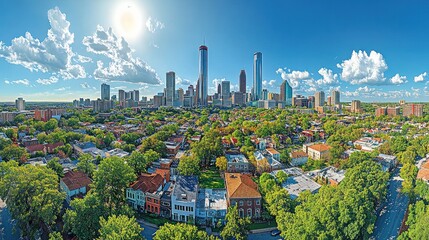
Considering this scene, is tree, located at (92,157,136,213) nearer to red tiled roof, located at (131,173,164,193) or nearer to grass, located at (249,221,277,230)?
red tiled roof, located at (131,173,164,193)

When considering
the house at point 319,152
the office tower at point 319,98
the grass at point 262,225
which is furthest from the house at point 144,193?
the office tower at point 319,98

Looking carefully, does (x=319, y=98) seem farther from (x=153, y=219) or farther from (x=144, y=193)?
(x=153, y=219)

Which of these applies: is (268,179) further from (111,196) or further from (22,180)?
(22,180)

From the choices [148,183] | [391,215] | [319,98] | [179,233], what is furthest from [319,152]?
[319,98]

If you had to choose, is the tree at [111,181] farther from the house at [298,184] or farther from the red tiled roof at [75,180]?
the house at [298,184]

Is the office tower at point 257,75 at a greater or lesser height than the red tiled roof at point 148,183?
greater
